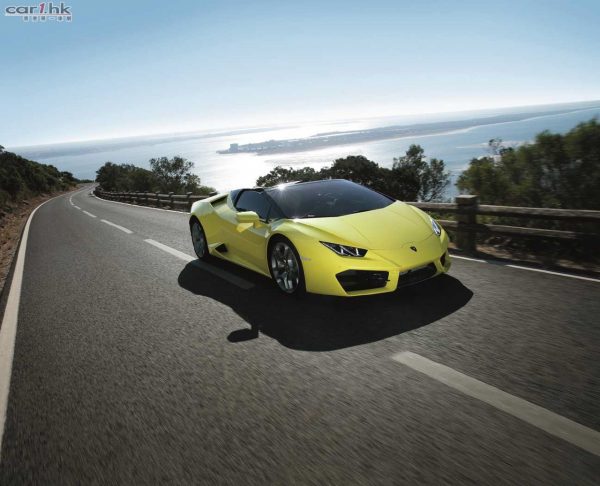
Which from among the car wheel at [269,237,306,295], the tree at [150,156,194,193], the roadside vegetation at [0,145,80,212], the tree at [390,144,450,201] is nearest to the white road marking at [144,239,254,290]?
the car wheel at [269,237,306,295]

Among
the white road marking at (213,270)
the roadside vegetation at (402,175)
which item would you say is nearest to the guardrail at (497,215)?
the white road marking at (213,270)

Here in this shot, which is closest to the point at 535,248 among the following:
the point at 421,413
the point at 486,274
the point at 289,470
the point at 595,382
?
the point at 486,274

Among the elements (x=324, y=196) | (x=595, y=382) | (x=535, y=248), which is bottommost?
(x=535, y=248)

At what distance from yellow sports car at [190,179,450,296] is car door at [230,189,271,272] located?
0.04ft

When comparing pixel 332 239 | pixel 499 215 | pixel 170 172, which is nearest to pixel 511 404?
pixel 332 239

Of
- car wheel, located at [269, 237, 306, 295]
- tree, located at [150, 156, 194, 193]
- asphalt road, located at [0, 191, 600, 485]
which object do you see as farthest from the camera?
tree, located at [150, 156, 194, 193]

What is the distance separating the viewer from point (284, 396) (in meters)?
2.93

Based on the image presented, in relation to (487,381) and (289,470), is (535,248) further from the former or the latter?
(289,470)

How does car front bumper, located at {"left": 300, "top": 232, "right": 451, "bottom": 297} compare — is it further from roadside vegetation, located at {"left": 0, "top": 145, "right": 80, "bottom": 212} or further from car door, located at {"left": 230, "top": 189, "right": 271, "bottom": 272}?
roadside vegetation, located at {"left": 0, "top": 145, "right": 80, "bottom": 212}

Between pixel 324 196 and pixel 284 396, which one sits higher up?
pixel 324 196

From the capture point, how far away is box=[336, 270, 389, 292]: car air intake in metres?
4.16

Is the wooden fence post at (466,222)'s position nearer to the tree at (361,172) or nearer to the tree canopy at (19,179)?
the tree canopy at (19,179)

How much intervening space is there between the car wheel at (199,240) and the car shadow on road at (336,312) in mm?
1807

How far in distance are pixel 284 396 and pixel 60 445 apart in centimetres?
144
